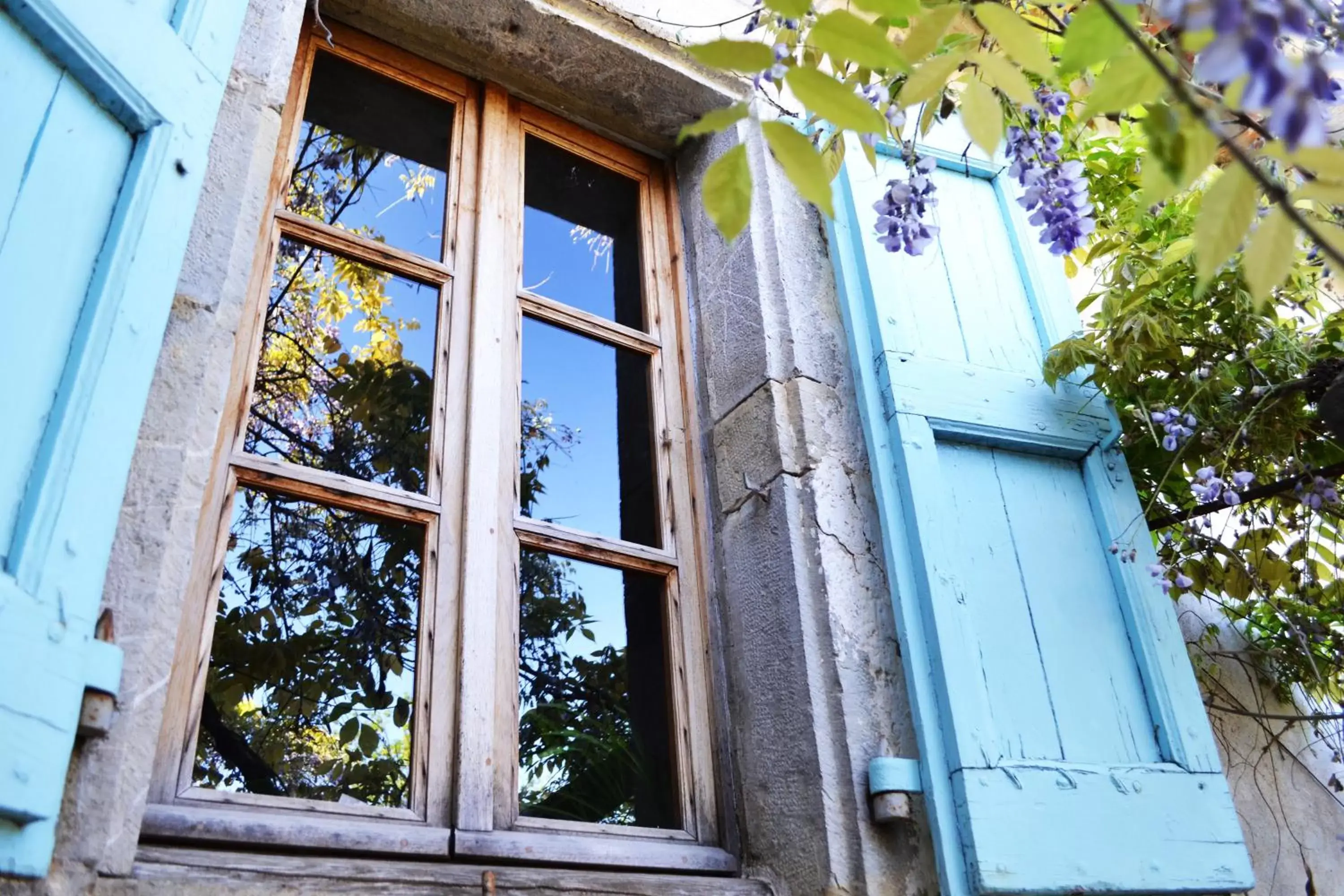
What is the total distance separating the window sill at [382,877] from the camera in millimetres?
1199

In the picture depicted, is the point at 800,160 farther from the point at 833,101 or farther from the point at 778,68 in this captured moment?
the point at 778,68

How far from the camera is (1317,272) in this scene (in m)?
2.05

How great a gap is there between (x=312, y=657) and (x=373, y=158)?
103 centimetres

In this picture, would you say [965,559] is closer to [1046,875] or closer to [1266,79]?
[1046,875]

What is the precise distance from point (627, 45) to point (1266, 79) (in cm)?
181

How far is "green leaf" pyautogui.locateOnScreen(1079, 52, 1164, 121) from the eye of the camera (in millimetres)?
687

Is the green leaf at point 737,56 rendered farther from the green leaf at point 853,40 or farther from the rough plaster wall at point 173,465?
the rough plaster wall at point 173,465

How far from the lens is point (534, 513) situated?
1894 mm

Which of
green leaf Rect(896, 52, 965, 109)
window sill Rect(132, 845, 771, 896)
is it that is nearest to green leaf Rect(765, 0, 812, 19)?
green leaf Rect(896, 52, 965, 109)

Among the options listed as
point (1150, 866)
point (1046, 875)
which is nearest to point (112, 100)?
point (1046, 875)

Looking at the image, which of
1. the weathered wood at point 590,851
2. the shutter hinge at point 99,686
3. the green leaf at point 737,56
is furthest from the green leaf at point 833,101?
the weathered wood at point 590,851

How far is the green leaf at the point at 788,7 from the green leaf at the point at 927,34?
110mm

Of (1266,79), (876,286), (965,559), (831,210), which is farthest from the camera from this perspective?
(876,286)

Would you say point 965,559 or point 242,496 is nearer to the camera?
point 242,496
